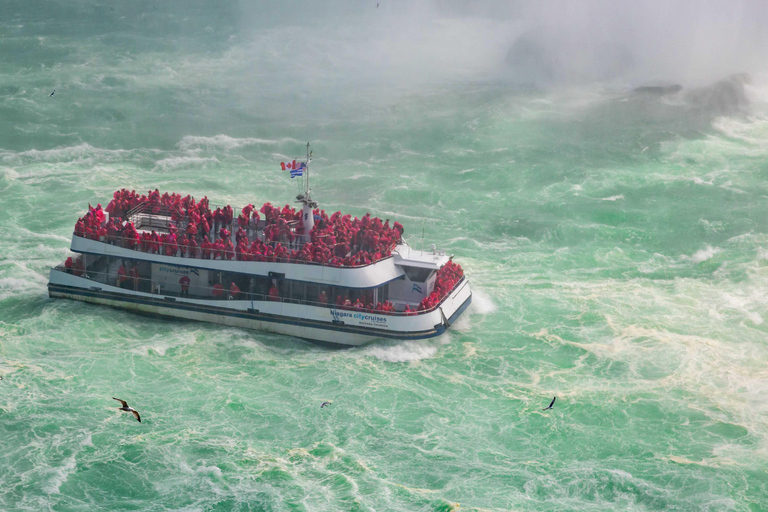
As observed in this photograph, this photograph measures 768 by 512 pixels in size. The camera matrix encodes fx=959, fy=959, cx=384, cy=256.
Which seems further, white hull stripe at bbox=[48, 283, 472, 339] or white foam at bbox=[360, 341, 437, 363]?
white hull stripe at bbox=[48, 283, 472, 339]

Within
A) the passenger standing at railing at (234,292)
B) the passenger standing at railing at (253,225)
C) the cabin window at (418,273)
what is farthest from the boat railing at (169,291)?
the cabin window at (418,273)

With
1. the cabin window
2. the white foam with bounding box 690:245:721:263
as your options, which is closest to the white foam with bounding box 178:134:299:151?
the cabin window

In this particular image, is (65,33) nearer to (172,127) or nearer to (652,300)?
(172,127)

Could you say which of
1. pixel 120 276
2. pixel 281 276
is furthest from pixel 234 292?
pixel 120 276

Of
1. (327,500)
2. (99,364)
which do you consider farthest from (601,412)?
(99,364)

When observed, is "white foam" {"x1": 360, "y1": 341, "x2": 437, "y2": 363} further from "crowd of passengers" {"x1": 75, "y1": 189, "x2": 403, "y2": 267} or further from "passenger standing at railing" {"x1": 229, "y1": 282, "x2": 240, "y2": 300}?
"passenger standing at railing" {"x1": 229, "y1": 282, "x2": 240, "y2": 300}

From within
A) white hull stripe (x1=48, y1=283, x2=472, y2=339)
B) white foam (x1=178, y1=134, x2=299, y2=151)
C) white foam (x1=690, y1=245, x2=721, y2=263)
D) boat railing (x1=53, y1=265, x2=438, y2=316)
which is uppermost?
white foam (x1=178, y1=134, x2=299, y2=151)
